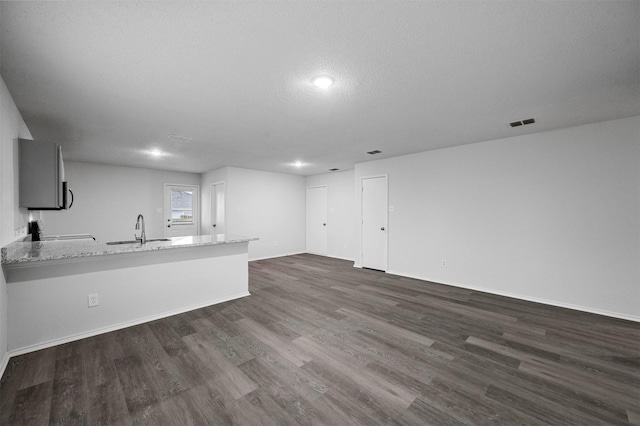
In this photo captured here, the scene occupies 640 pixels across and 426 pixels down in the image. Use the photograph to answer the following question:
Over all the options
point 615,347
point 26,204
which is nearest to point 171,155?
point 26,204

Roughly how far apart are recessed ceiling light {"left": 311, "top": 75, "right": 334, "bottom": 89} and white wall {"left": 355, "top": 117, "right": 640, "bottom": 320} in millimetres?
3386

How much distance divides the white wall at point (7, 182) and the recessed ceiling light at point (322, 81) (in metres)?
2.77

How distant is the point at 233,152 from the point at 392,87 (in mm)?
3667

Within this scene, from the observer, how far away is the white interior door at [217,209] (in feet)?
23.4

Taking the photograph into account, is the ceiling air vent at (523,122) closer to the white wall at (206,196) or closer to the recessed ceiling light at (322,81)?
the recessed ceiling light at (322,81)

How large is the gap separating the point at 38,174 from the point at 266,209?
4893 mm

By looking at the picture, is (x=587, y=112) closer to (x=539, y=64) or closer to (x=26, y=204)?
(x=539, y=64)

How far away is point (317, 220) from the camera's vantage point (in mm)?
8172

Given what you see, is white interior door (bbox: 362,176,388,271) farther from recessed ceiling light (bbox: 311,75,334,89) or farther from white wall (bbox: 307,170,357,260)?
recessed ceiling light (bbox: 311,75,334,89)

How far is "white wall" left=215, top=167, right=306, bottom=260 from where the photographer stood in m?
6.90

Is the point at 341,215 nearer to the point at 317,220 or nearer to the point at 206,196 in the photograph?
the point at 317,220

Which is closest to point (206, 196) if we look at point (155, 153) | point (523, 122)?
point (155, 153)

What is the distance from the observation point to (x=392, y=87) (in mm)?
2525

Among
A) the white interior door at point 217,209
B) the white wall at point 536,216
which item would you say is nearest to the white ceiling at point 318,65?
the white wall at point 536,216
